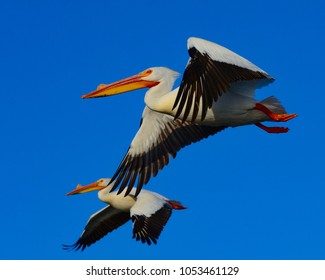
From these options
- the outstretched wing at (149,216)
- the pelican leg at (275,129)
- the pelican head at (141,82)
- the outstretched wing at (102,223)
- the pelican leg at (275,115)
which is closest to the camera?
the pelican leg at (275,115)

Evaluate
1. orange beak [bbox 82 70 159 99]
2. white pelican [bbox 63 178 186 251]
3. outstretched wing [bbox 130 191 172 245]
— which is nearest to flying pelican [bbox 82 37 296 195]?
orange beak [bbox 82 70 159 99]

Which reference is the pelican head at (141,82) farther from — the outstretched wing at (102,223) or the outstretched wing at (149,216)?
the outstretched wing at (102,223)

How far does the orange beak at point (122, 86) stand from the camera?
11336 mm

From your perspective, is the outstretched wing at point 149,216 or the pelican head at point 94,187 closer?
the outstretched wing at point 149,216

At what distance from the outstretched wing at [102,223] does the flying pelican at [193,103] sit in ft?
13.3

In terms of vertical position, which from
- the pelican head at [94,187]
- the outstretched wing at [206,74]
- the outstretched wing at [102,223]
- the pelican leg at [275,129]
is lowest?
the outstretched wing at [206,74]

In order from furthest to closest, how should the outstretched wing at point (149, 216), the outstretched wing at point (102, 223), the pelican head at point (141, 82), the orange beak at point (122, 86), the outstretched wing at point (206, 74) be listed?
the outstretched wing at point (102, 223)
the outstretched wing at point (149, 216)
the orange beak at point (122, 86)
the pelican head at point (141, 82)
the outstretched wing at point (206, 74)

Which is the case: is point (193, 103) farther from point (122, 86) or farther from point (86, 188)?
point (86, 188)

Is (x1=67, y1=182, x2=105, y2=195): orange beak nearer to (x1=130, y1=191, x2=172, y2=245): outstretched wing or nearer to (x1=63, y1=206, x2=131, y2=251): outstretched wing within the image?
(x1=63, y1=206, x2=131, y2=251): outstretched wing

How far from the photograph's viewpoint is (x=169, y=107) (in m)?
10.2

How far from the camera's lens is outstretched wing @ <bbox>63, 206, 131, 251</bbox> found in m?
15.6

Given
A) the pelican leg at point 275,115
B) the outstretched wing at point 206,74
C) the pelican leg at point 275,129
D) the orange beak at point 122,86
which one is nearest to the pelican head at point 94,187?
the orange beak at point 122,86
